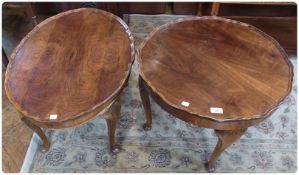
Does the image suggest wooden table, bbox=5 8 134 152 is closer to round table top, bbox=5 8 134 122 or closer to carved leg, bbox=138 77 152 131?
round table top, bbox=5 8 134 122

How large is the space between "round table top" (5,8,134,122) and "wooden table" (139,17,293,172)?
14 centimetres

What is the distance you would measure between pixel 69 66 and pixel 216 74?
648 millimetres

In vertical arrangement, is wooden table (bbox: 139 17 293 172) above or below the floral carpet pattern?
above

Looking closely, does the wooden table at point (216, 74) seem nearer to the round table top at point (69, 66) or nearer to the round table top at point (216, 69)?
the round table top at point (216, 69)

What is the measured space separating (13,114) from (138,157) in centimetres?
84

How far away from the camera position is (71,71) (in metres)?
1.20

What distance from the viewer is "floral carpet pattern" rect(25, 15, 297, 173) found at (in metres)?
1.46

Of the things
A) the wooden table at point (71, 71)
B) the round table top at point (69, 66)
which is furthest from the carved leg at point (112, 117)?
the round table top at point (69, 66)

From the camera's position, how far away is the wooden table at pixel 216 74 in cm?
106

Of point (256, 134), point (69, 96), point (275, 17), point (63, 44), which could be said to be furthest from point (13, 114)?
point (275, 17)

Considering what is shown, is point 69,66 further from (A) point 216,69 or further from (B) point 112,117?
(A) point 216,69

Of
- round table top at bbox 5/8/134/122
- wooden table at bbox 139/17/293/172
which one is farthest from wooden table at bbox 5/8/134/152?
wooden table at bbox 139/17/293/172

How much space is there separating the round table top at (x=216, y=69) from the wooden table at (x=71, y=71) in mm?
152

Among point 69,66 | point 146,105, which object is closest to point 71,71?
point 69,66
